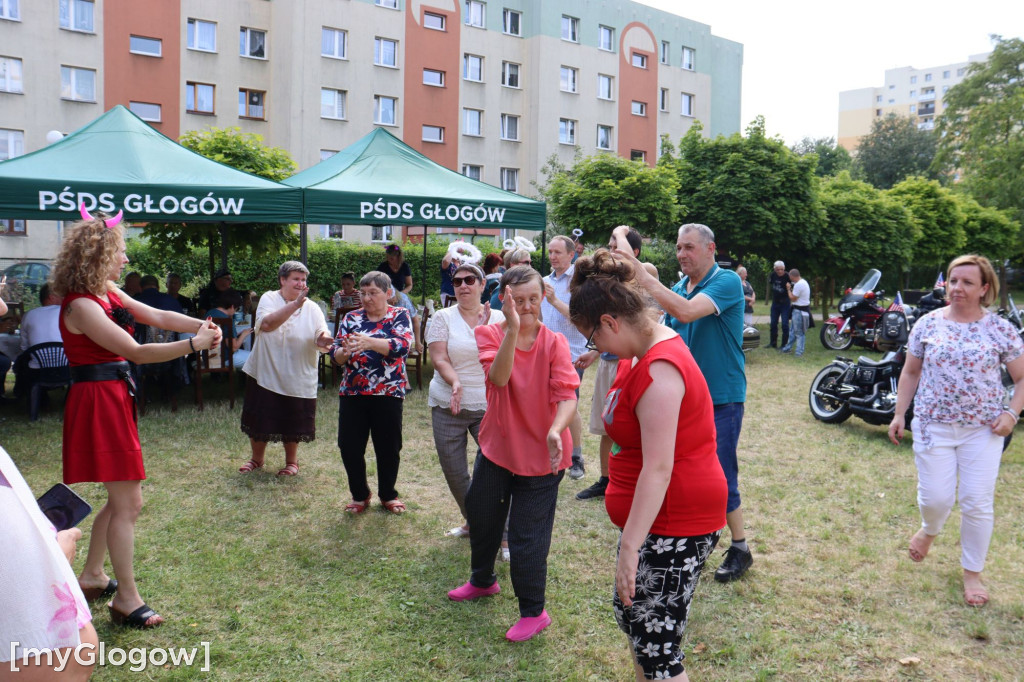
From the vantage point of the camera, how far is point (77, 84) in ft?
85.0

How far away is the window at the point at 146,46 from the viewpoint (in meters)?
26.6

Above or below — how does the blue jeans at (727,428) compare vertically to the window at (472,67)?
below

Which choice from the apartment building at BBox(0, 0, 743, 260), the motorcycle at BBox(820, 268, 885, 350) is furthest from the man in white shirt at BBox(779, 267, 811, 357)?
the apartment building at BBox(0, 0, 743, 260)

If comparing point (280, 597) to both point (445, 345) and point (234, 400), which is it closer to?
point (445, 345)

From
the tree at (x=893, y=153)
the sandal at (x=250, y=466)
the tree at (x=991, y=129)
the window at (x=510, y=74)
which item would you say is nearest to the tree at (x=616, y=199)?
the sandal at (x=250, y=466)

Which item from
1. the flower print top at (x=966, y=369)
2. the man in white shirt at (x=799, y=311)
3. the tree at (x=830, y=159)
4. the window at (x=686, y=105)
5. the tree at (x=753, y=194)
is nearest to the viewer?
the flower print top at (x=966, y=369)

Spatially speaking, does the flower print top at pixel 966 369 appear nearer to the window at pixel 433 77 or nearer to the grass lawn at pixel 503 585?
the grass lawn at pixel 503 585

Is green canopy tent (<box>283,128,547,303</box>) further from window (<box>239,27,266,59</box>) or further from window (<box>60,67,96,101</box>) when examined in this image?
window (<box>239,27,266,59</box>)

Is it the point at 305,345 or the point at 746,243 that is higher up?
the point at 746,243

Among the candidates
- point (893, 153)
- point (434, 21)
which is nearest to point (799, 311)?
point (434, 21)

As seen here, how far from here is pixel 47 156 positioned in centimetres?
802

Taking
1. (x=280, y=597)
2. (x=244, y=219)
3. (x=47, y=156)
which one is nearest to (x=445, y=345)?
(x=280, y=597)

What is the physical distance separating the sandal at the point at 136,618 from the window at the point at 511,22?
33.9m

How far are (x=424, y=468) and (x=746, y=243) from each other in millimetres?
13185
